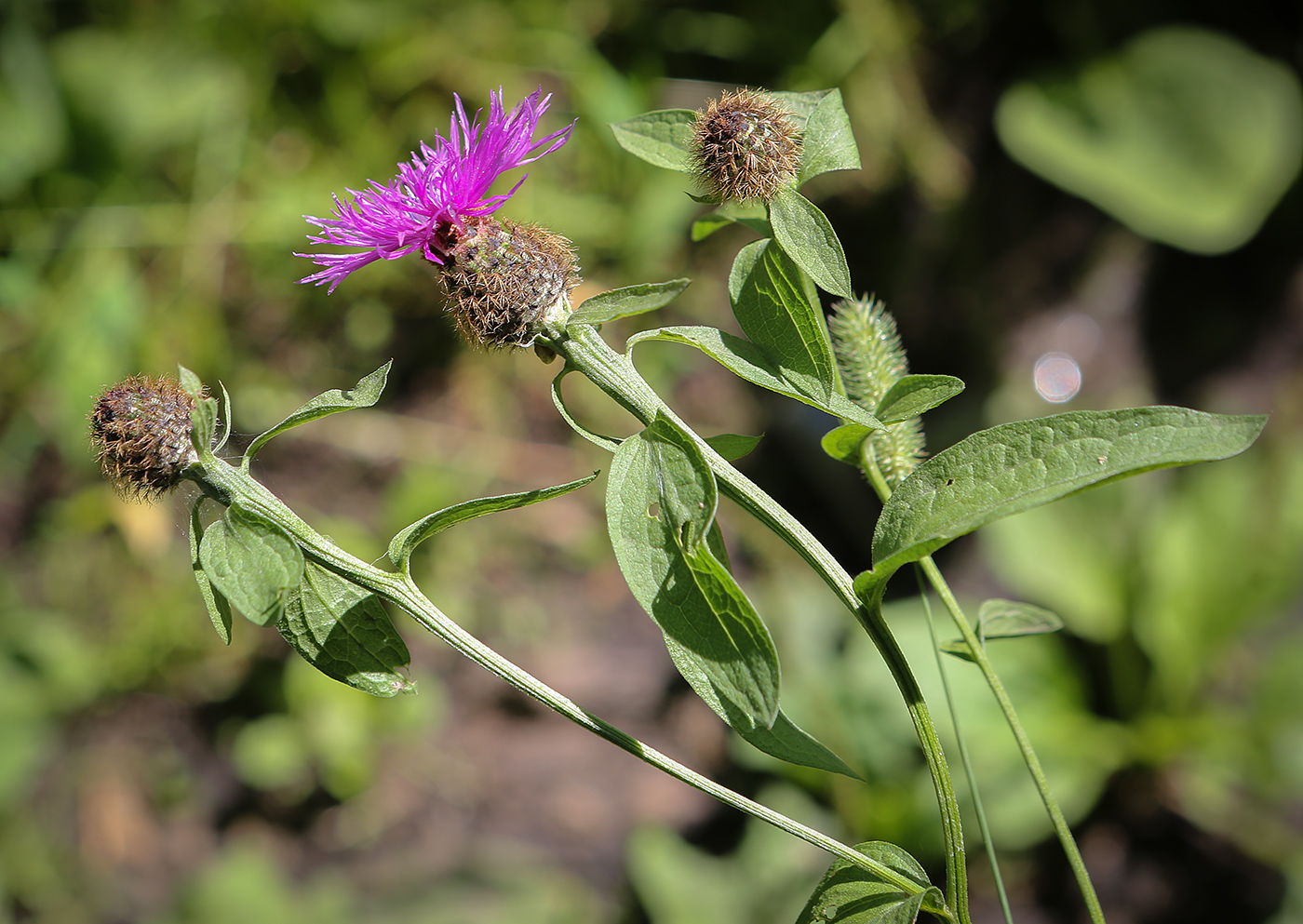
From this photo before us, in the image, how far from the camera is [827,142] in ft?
2.46

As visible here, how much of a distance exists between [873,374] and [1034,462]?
22 centimetres

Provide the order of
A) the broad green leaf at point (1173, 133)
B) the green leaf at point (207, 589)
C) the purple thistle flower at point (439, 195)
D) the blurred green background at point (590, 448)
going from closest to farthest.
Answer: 1. the green leaf at point (207, 589)
2. the purple thistle flower at point (439, 195)
3. the blurred green background at point (590, 448)
4. the broad green leaf at point (1173, 133)

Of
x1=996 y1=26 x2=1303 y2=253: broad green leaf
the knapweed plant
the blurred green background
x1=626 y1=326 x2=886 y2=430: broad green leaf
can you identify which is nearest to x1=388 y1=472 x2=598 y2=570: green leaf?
the knapweed plant

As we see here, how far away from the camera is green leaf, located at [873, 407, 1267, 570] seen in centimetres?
59

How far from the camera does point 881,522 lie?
2.17 ft

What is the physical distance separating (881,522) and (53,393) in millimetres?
2817

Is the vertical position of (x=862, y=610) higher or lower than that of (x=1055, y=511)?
higher

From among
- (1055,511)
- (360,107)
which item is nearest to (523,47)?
(360,107)

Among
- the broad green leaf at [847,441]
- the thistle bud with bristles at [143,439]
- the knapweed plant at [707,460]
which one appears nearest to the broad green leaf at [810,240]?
the knapweed plant at [707,460]

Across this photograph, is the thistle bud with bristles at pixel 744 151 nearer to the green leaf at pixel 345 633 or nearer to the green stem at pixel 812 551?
the green stem at pixel 812 551

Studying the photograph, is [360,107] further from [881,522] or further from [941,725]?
[881,522]

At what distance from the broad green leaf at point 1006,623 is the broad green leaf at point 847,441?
183 millimetres

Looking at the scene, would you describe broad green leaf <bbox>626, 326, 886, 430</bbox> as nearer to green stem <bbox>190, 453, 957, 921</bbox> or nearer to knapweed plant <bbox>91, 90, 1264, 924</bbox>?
knapweed plant <bbox>91, 90, 1264, 924</bbox>

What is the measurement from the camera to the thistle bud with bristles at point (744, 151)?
2.34 feet
